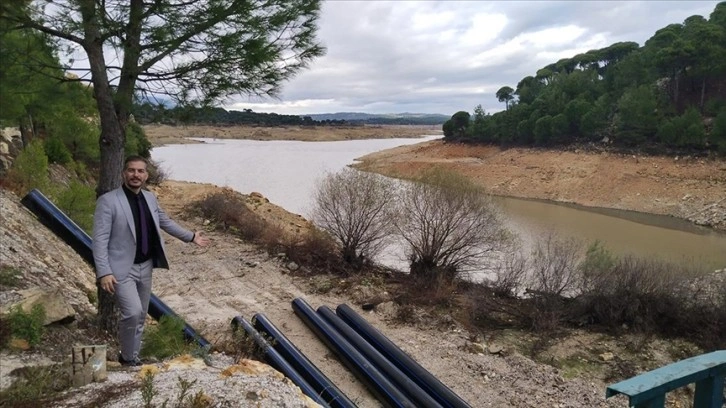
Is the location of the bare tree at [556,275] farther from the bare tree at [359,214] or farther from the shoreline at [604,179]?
the shoreline at [604,179]

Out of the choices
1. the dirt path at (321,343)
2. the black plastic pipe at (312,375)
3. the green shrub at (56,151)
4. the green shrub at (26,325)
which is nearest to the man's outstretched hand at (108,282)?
the green shrub at (26,325)

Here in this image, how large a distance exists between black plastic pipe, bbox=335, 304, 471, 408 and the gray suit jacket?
4.97 meters

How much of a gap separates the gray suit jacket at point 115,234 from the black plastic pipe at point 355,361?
448 cm

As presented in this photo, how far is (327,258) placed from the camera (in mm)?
13625

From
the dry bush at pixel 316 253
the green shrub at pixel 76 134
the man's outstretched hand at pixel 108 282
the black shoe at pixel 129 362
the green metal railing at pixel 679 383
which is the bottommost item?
the dry bush at pixel 316 253

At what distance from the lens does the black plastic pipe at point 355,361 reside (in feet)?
24.2

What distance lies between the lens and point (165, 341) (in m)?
5.07

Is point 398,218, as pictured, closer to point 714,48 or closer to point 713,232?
point 713,232

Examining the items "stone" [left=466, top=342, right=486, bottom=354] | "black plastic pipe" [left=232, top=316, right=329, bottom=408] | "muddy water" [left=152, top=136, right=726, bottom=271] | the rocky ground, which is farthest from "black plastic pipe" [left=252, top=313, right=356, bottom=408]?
"muddy water" [left=152, top=136, right=726, bottom=271]

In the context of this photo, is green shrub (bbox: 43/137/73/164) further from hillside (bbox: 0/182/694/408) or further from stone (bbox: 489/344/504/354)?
stone (bbox: 489/344/504/354)

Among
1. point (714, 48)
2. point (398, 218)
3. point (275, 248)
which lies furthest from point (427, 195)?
point (714, 48)

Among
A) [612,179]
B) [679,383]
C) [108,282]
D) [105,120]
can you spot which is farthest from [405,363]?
[612,179]

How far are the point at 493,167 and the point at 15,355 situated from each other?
134ft

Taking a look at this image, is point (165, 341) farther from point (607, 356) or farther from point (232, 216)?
point (232, 216)
